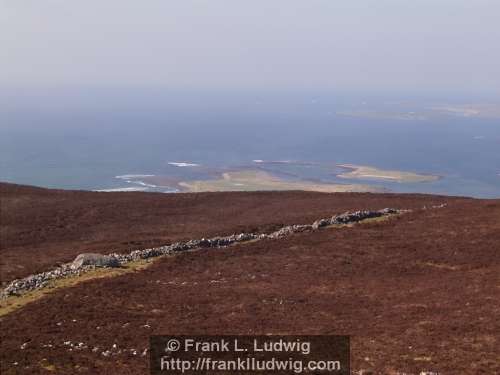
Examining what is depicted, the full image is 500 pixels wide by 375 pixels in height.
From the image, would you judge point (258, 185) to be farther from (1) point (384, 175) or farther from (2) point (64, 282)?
(2) point (64, 282)

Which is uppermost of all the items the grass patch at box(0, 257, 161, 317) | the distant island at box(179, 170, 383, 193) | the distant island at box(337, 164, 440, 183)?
the distant island at box(337, 164, 440, 183)

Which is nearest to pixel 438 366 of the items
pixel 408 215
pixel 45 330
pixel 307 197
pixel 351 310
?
pixel 351 310

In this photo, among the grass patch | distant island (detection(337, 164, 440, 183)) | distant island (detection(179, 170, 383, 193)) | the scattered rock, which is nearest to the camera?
the grass patch

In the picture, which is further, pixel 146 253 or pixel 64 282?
pixel 146 253

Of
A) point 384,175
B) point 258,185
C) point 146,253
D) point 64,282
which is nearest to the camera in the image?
point 64,282

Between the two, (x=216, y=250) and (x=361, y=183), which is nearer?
(x=216, y=250)

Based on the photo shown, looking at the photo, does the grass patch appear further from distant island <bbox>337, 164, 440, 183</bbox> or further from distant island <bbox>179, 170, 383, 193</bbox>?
distant island <bbox>337, 164, 440, 183</bbox>

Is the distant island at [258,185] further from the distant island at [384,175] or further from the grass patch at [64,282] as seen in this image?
the grass patch at [64,282]

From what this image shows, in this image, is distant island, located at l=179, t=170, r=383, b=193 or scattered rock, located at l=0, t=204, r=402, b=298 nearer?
scattered rock, located at l=0, t=204, r=402, b=298

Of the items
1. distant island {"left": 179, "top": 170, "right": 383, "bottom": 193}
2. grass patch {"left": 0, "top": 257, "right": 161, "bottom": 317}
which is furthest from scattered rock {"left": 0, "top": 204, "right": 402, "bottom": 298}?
distant island {"left": 179, "top": 170, "right": 383, "bottom": 193}

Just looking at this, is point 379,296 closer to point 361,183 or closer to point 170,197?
point 170,197

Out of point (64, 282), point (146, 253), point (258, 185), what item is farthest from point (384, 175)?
point (64, 282)
